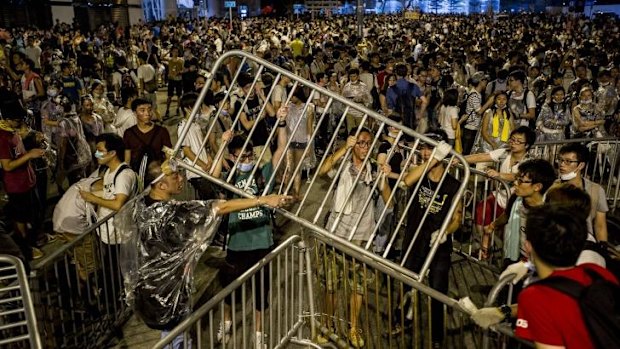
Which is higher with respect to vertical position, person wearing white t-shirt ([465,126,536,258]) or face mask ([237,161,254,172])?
face mask ([237,161,254,172])

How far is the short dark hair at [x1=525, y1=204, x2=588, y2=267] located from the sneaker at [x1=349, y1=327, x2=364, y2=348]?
223cm

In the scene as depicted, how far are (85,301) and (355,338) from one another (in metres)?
2.58

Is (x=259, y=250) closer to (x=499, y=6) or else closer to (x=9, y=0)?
(x=9, y=0)

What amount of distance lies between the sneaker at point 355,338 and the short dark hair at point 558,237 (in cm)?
223

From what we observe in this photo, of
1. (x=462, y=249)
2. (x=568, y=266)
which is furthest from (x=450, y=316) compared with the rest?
(x=568, y=266)

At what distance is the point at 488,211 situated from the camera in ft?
19.6

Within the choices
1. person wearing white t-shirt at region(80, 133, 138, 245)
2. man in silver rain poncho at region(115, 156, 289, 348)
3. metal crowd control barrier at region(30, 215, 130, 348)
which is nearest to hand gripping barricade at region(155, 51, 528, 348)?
man in silver rain poncho at region(115, 156, 289, 348)

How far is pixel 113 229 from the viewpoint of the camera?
→ 4.91m

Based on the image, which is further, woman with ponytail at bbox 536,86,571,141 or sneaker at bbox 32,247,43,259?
woman with ponytail at bbox 536,86,571,141

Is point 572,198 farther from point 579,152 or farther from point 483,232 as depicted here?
point 483,232

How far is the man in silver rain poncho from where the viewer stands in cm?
398

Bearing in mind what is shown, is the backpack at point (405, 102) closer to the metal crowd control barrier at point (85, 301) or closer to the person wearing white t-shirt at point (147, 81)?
the person wearing white t-shirt at point (147, 81)


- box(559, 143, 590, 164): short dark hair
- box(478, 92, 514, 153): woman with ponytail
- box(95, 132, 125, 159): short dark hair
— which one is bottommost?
box(478, 92, 514, 153): woman with ponytail

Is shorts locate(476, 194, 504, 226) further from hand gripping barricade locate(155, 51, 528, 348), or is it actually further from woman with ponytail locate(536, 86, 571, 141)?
woman with ponytail locate(536, 86, 571, 141)
